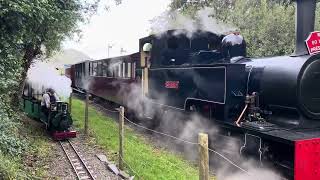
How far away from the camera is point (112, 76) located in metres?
17.8

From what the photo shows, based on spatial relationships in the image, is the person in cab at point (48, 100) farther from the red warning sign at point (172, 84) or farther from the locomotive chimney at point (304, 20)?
the locomotive chimney at point (304, 20)

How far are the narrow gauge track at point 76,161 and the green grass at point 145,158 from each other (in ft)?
2.51

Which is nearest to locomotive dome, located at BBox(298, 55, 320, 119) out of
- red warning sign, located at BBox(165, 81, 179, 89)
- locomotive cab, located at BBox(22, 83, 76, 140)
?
red warning sign, located at BBox(165, 81, 179, 89)

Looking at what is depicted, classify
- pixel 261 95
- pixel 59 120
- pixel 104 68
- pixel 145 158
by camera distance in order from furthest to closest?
pixel 104 68 < pixel 59 120 < pixel 145 158 < pixel 261 95

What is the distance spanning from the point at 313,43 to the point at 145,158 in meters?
4.56

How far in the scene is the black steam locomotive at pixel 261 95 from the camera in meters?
6.17

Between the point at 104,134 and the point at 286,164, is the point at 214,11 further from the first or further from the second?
the point at 286,164

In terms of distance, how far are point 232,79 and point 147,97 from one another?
192 inches

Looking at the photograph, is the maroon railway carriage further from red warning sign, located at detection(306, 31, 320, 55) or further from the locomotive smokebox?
red warning sign, located at detection(306, 31, 320, 55)

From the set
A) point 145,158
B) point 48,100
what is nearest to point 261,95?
point 145,158

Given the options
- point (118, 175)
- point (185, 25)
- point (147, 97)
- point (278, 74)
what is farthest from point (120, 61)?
point (278, 74)

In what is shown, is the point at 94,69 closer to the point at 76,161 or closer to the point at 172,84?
the point at 172,84

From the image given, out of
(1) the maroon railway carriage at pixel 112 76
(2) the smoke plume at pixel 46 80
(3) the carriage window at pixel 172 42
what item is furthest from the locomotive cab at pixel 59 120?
(3) the carriage window at pixel 172 42

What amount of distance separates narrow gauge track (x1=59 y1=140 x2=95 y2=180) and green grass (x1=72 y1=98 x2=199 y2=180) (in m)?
0.76
